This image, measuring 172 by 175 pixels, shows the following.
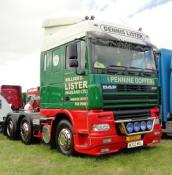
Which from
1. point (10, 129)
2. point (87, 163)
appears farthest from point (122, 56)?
point (10, 129)

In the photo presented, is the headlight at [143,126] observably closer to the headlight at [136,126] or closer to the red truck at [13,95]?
the headlight at [136,126]

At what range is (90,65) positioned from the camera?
7.69 meters

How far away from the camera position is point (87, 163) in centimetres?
769

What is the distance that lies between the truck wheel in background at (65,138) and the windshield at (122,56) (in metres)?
1.76

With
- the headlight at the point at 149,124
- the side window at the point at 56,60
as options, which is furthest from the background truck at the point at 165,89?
the side window at the point at 56,60

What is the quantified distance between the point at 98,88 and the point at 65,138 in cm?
169

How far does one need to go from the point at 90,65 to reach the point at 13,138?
17.8 feet

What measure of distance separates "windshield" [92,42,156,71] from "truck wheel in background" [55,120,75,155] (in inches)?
69.2

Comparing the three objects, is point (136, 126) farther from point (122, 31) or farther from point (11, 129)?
point (11, 129)

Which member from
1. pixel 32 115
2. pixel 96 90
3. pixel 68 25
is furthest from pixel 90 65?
pixel 32 115

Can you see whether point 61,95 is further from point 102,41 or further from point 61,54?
point 102,41

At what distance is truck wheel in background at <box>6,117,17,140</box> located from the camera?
463 inches

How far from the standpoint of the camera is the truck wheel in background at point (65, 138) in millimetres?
8320

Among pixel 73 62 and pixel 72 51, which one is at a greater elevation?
pixel 72 51
